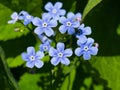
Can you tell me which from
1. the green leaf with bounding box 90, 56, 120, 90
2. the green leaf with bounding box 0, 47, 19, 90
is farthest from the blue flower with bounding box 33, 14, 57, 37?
the green leaf with bounding box 90, 56, 120, 90

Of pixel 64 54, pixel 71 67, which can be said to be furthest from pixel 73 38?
pixel 64 54

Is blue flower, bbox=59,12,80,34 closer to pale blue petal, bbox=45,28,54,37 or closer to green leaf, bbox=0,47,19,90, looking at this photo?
pale blue petal, bbox=45,28,54,37

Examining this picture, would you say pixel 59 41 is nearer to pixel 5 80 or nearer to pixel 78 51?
pixel 78 51

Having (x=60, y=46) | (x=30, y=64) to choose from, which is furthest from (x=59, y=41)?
(x=30, y=64)

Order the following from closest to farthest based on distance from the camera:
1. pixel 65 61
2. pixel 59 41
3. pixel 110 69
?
pixel 65 61 → pixel 59 41 → pixel 110 69

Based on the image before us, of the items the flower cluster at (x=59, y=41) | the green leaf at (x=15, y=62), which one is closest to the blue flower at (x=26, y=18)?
the flower cluster at (x=59, y=41)

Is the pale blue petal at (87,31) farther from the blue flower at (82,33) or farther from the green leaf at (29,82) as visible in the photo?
the green leaf at (29,82)

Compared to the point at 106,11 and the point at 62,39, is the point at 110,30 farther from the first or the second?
the point at 62,39
